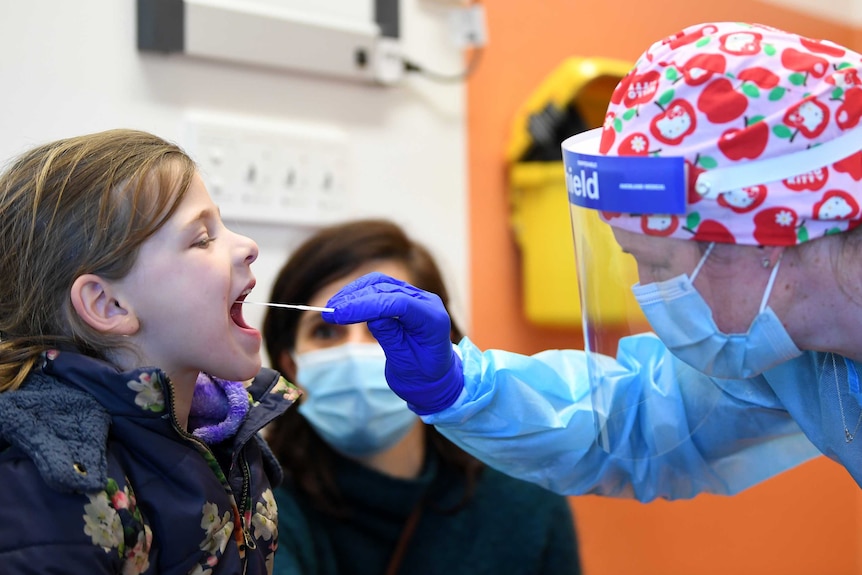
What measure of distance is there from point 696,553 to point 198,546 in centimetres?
207

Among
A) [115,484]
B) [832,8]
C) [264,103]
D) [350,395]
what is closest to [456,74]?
[264,103]

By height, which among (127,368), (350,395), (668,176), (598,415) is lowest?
(350,395)

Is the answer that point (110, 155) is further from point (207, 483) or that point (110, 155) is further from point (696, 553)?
point (696, 553)

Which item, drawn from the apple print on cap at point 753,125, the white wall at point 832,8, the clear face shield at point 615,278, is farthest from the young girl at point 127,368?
the white wall at point 832,8

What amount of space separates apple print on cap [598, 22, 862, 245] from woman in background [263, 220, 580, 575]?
777mm

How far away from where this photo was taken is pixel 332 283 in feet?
5.92

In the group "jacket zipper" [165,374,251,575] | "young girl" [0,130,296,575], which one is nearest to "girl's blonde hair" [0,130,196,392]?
"young girl" [0,130,296,575]

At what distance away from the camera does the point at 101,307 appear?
112 centimetres

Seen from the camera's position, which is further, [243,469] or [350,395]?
[350,395]

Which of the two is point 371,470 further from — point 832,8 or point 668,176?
point 832,8

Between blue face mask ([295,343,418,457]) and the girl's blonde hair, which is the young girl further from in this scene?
blue face mask ([295,343,418,457])

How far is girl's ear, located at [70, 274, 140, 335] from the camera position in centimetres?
110

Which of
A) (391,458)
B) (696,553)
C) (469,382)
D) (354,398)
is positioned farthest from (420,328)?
(696,553)

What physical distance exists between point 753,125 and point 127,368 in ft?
2.38
